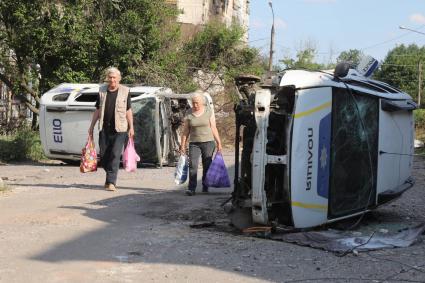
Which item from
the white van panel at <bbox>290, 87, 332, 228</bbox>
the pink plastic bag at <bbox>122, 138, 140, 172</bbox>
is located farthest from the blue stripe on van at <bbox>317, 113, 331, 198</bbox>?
the pink plastic bag at <bbox>122, 138, 140, 172</bbox>

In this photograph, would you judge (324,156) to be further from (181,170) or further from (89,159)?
(89,159)

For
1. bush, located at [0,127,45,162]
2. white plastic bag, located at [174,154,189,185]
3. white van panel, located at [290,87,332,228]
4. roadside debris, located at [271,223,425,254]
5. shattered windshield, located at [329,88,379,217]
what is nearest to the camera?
roadside debris, located at [271,223,425,254]

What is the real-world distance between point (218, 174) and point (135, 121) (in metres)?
6.11

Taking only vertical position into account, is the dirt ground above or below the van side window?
below

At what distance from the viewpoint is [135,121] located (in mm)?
15039

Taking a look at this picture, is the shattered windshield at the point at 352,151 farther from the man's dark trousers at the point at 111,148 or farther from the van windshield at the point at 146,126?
the van windshield at the point at 146,126

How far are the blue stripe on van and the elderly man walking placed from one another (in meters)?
4.37

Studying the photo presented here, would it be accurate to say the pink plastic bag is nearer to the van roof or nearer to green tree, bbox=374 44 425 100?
the van roof

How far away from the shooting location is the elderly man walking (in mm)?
9852

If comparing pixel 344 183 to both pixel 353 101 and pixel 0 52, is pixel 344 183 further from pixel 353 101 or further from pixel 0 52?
pixel 0 52

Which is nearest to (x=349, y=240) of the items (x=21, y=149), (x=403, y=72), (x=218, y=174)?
(x=218, y=174)

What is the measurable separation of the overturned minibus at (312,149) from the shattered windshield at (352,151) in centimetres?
1

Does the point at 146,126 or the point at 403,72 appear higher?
the point at 403,72

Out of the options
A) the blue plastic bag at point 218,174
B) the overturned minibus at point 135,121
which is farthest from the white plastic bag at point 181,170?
the overturned minibus at point 135,121
